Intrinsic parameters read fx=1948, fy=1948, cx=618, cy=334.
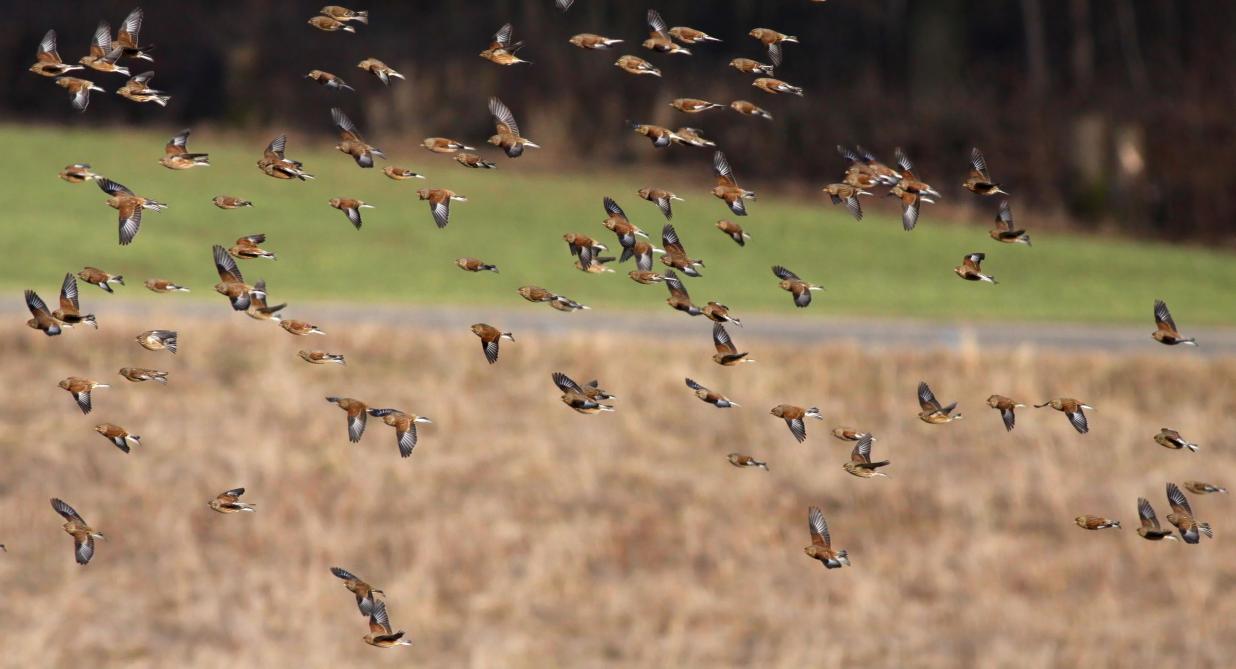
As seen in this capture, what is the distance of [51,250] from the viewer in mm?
29375

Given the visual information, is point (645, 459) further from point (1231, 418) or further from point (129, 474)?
point (1231, 418)

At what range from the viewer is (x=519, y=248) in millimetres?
32969

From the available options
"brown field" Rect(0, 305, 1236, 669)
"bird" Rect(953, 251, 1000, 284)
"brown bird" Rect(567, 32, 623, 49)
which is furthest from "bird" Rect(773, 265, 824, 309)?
"brown field" Rect(0, 305, 1236, 669)

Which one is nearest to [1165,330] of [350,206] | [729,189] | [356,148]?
[729,189]

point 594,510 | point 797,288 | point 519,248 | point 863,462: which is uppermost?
point 797,288

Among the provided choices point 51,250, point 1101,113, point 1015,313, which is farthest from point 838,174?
point 51,250

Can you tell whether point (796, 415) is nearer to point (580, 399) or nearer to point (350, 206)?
point (580, 399)

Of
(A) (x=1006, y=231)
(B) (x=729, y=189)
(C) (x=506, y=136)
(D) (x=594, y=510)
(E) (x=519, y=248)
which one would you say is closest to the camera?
(A) (x=1006, y=231)

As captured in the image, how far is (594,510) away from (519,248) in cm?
1155

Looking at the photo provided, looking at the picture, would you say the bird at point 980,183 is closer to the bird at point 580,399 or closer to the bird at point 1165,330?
the bird at point 1165,330

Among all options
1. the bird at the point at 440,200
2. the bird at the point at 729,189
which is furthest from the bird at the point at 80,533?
the bird at the point at 729,189

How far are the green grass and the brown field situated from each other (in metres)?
4.26

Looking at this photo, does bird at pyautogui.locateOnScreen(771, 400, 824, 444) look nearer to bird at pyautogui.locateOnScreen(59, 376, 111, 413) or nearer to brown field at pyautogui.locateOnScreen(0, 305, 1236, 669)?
bird at pyautogui.locateOnScreen(59, 376, 111, 413)

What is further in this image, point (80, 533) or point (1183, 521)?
point (80, 533)
